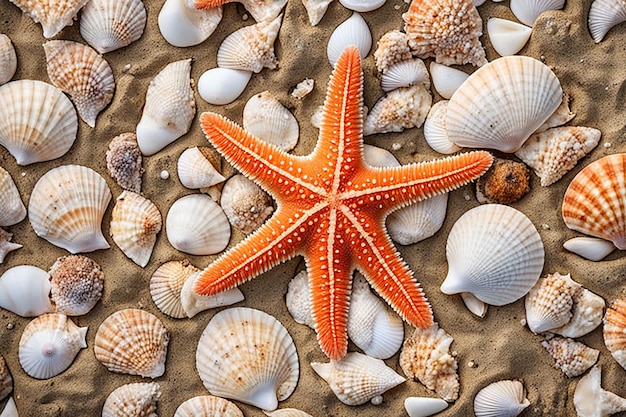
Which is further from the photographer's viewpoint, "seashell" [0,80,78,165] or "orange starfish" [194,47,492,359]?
"seashell" [0,80,78,165]

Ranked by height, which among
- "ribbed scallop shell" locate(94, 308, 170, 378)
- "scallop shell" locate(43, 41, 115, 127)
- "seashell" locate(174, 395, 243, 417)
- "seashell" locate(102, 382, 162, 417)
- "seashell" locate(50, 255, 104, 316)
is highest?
"scallop shell" locate(43, 41, 115, 127)

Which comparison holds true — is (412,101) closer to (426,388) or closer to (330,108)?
(330,108)

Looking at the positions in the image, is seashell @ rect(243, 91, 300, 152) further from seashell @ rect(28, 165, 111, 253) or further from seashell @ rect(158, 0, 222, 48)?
seashell @ rect(28, 165, 111, 253)

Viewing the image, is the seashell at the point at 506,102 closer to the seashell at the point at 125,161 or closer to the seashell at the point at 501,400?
the seashell at the point at 501,400

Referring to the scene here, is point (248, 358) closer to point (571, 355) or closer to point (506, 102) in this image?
point (571, 355)

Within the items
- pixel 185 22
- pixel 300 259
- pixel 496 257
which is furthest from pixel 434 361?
pixel 185 22

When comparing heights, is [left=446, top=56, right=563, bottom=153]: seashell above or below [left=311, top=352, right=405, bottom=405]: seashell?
above

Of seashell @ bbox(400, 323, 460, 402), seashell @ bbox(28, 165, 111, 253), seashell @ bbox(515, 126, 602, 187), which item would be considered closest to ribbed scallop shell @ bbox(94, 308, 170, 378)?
seashell @ bbox(28, 165, 111, 253)
